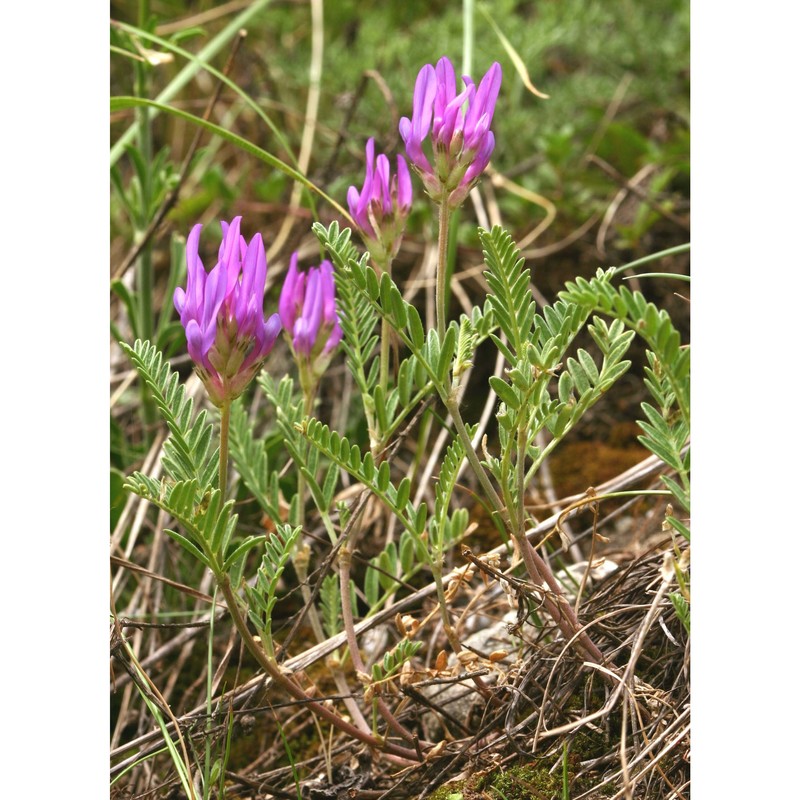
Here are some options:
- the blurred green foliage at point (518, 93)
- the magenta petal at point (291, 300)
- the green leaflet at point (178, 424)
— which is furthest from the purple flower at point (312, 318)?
the blurred green foliage at point (518, 93)

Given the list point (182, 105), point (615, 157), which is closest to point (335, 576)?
point (615, 157)

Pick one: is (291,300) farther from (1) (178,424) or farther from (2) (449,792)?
(2) (449,792)

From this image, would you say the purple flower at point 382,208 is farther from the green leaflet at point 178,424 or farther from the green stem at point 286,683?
the green stem at point 286,683

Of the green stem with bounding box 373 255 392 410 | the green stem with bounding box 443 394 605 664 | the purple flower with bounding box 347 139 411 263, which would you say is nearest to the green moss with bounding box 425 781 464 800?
the green stem with bounding box 443 394 605 664

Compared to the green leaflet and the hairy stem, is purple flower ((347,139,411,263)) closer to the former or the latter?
the green leaflet

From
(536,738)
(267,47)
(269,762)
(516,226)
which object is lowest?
(269,762)

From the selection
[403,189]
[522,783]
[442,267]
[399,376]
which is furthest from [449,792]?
[403,189]
